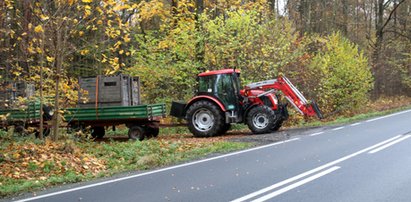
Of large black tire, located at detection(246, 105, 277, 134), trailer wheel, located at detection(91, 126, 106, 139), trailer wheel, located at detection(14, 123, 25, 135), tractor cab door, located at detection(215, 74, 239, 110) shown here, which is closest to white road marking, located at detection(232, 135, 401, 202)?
large black tire, located at detection(246, 105, 277, 134)

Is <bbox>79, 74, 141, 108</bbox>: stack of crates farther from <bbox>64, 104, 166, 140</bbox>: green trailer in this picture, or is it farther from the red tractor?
the red tractor

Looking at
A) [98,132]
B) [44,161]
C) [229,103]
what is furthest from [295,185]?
[98,132]

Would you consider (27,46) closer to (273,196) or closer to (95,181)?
(95,181)

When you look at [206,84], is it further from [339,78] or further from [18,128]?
[339,78]

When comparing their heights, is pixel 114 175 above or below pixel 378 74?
below

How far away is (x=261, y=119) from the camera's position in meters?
15.5

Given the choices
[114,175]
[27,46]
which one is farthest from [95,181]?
[27,46]

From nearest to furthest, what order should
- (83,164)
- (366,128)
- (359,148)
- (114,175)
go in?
(114,175) → (83,164) → (359,148) → (366,128)

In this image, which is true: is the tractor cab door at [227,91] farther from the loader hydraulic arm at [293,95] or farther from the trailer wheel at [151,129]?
the trailer wheel at [151,129]

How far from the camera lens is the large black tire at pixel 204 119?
15.9 metres

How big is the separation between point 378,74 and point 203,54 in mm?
20827

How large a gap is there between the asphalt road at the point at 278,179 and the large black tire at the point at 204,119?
4345mm

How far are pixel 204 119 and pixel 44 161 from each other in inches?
294

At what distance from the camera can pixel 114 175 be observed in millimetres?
8914
